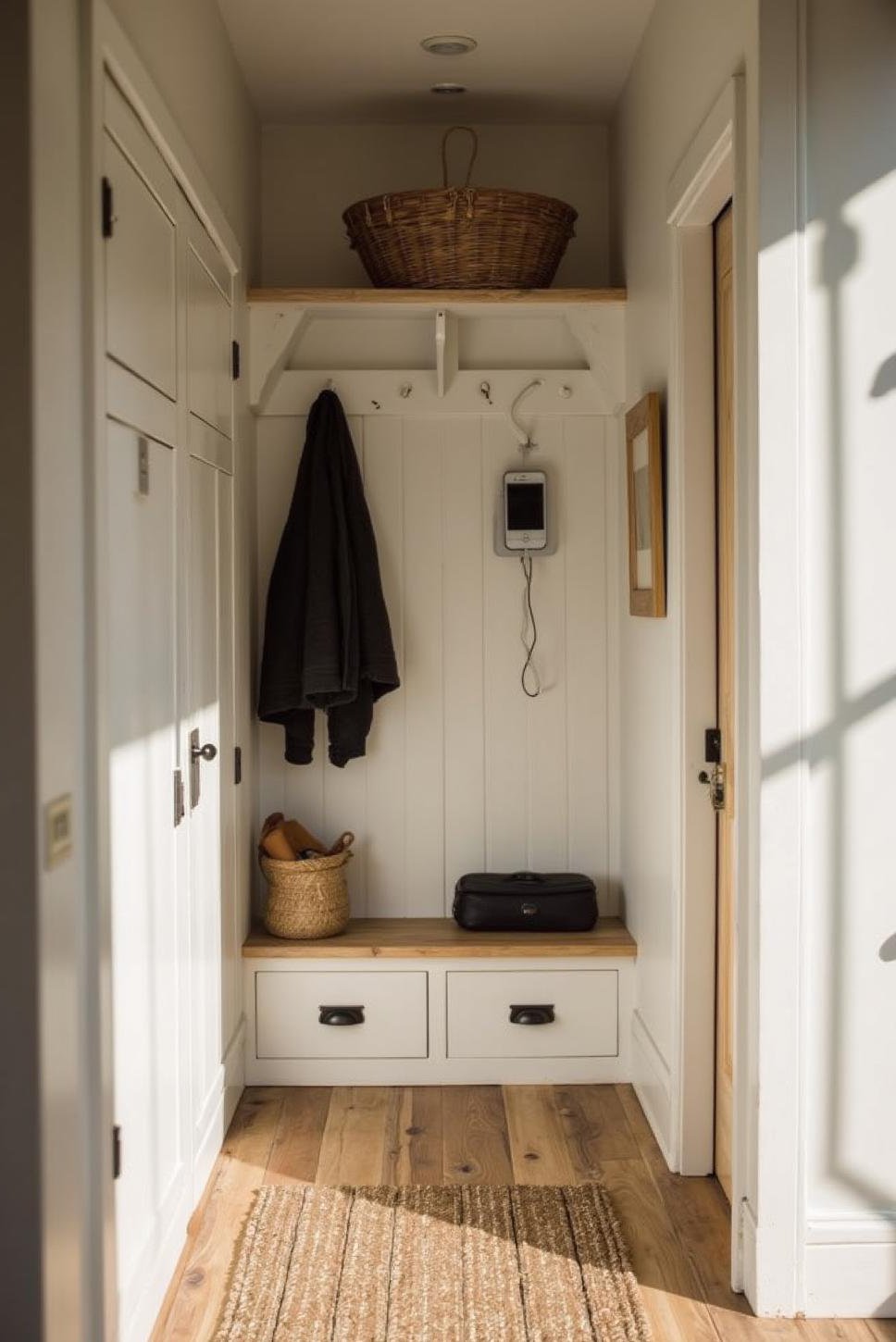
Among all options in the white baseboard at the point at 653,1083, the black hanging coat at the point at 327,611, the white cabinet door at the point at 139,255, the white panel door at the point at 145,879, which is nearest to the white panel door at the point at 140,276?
the white cabinet door at the point at 139,255

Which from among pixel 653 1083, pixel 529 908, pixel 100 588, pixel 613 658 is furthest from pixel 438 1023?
pixel 100 588

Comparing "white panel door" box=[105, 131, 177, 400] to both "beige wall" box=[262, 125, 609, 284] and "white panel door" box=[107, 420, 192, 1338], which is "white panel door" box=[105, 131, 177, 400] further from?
"beige wall" box=[262, 125, 609, 284]

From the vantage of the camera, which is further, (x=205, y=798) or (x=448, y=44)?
(x=448, y=44)

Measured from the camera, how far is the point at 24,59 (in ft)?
5.46

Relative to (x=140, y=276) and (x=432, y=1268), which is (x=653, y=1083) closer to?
(x=432, y=1268)

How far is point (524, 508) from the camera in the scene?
3779 millimetres

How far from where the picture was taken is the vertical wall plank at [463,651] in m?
3.84

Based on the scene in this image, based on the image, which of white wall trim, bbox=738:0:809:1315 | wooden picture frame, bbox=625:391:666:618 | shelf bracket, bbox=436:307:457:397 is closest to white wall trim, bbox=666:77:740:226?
white wall trim, bbox=738:0:809:1315

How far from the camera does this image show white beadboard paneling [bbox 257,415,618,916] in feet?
12.6

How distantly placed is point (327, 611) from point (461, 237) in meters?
1.06

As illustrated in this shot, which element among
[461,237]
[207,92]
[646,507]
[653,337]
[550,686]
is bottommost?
[550,686]

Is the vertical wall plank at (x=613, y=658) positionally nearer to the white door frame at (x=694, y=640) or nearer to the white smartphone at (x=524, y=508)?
the white smartphone at (x=524, y=508)

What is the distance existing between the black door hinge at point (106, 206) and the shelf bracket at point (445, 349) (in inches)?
67.9

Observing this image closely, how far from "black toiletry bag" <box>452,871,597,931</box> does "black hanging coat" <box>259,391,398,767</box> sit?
0.54 m
